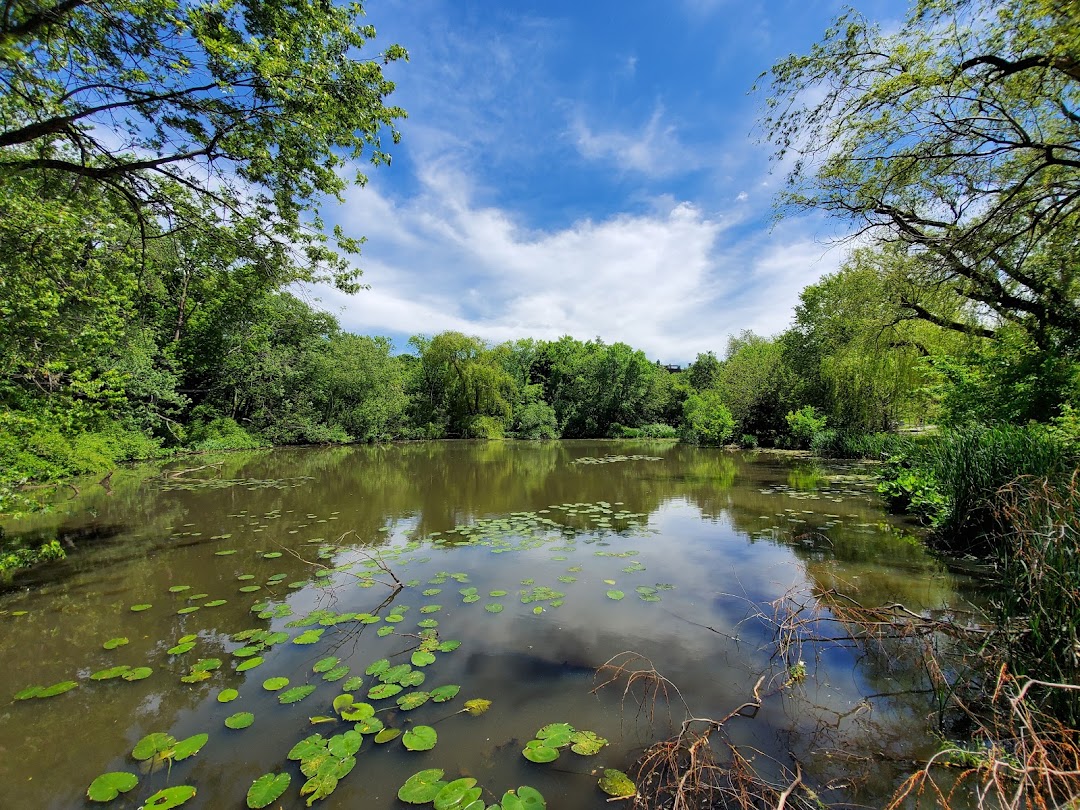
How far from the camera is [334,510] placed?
32.4ft

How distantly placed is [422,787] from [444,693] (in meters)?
0.87

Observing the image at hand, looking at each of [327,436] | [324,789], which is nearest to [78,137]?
[324,789]

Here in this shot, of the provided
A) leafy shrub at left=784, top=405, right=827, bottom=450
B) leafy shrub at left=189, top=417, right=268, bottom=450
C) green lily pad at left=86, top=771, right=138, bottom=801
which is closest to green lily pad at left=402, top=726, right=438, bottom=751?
green lily pad at left=86, top=771, right=138, bottom=801

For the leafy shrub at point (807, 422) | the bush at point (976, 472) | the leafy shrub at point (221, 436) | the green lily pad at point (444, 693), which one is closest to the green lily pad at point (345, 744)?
the green lily pad at point (444, 693)

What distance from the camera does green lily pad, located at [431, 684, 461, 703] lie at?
3.31m

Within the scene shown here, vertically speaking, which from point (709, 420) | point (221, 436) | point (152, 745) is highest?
point (709, 420)

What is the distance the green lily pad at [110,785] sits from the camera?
96.0 inches

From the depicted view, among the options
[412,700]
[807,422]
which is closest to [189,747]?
[412,700]

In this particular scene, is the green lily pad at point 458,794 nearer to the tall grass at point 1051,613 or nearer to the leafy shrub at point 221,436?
the tall grass at point 1051,613

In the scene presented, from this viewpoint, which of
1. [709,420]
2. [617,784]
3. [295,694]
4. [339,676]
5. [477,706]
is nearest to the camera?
[617,784]

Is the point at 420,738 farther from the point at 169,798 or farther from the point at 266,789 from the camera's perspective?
the point at 169,798

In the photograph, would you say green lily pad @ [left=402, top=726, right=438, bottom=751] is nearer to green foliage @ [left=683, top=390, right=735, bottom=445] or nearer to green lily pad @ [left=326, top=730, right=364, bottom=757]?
green lily pad @ [left=326, top=730, right=364, bottom=757]

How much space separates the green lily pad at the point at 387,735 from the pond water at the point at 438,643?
46 millimetres

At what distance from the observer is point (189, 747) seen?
2.81 m
